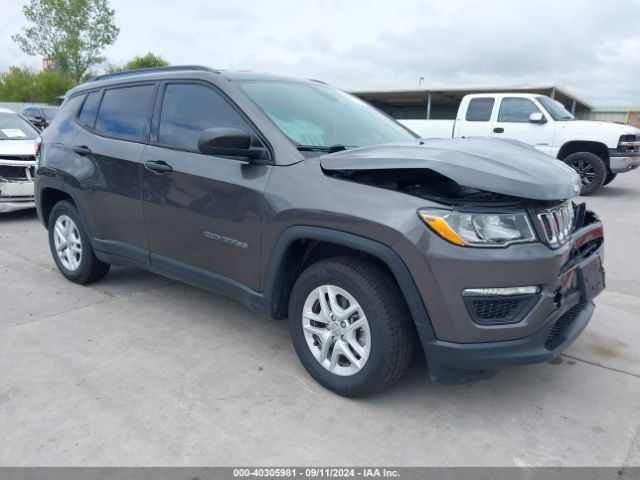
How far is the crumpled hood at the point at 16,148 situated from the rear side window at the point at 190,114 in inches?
199

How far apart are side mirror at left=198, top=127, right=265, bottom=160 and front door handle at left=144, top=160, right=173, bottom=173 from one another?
66cm

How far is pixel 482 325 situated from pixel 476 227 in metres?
0.46

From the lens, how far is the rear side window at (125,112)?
3.86 meters

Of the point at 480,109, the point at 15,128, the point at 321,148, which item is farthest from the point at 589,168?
the point at 15,128

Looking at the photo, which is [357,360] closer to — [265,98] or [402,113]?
[265,98]

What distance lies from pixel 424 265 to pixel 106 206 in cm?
280

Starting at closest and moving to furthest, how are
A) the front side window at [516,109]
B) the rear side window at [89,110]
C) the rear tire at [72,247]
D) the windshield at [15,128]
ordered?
the rear side window at [89,110] → the rear tire at [72,247] → the windshield at [15,128] → the front side window at [516,109]

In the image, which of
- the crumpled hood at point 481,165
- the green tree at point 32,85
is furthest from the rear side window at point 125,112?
the green tree at point 32,85

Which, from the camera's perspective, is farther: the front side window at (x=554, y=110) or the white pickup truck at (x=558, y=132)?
the front side window at (x=554, y=110)

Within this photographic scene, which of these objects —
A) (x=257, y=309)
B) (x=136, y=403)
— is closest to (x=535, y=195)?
(x=257, y=309)

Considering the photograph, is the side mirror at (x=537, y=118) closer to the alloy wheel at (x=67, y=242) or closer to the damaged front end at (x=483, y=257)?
the damaged front end at (x=483, y=257)

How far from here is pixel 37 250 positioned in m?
6.05

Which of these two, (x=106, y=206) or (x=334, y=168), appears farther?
(x=106, y=206)

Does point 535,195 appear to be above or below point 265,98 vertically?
below
